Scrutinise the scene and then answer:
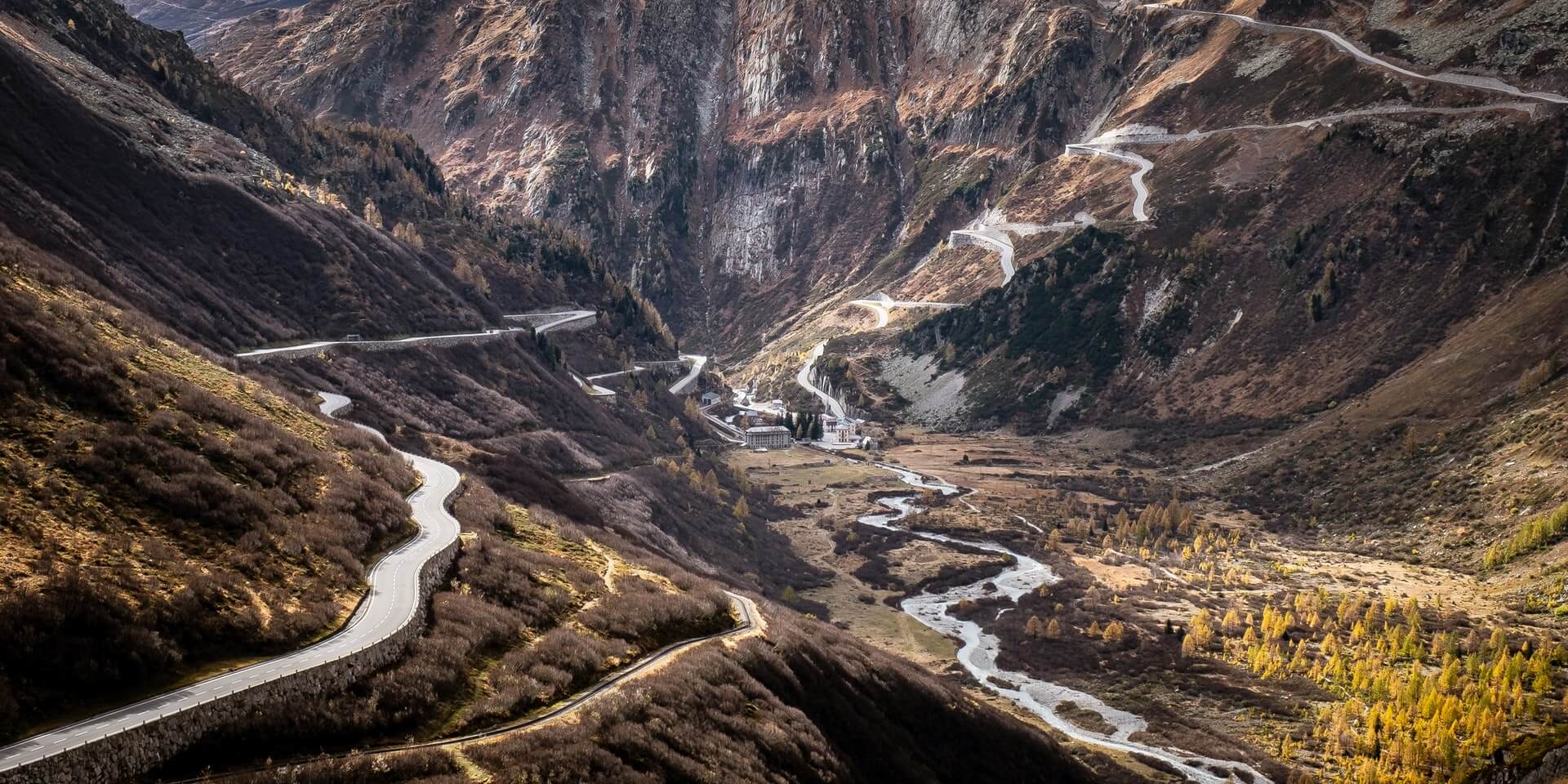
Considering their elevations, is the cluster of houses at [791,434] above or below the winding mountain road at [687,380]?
below

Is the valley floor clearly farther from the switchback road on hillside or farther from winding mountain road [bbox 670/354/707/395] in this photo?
winding mountain road [bbox 670/354/707/395]

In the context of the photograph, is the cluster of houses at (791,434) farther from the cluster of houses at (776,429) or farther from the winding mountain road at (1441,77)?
the winding mountain road at (1441,77)

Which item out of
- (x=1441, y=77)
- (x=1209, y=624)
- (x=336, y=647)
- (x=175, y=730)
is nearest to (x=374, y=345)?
(x=336, y=647)

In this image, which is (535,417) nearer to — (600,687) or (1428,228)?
(600,687)

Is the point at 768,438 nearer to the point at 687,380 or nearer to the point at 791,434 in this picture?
the point at 791,434

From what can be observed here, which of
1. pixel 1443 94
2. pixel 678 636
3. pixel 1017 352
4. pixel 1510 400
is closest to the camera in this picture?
pixel 678 636

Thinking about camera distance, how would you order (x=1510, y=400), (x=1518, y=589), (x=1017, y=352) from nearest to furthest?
1. (x=1518, y=589)
2. (x=1510, y=400)
3. (x=1017, y=352)

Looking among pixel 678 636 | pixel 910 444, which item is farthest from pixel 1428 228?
pixel 678 636

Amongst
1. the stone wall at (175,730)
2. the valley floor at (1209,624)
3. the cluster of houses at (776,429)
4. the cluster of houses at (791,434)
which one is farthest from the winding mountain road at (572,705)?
the cluster of houses at (776,429)
